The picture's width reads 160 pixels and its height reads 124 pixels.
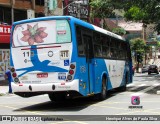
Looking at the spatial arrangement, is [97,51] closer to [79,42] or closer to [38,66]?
[79,42]

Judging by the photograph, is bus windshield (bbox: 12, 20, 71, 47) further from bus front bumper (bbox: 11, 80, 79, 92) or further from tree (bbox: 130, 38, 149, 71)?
tree (bbox: 130, 38, 149, 71)

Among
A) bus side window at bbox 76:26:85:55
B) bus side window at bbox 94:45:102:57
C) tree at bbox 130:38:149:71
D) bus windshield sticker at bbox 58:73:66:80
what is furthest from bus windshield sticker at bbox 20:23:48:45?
tree at bbox 130:38:149:71

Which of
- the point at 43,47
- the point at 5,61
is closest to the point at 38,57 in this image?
the point at 43,47

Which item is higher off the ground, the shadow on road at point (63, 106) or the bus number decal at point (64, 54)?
the bus number decal at point (64, 54)

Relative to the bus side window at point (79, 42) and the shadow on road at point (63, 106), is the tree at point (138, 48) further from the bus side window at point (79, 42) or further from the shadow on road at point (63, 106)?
the bus side window at point (79, 42)

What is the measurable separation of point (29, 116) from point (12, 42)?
3.32 meters

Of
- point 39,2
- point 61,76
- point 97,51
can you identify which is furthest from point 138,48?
point 61,76

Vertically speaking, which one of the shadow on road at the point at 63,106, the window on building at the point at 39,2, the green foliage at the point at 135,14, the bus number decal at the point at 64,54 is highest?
the window on building at the point at 39,2

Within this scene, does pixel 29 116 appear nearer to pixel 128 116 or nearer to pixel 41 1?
pixel 128 116

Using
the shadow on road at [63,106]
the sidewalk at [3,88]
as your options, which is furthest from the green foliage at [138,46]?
the shadow on road at [63,106]

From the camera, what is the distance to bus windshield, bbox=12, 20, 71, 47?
13.7m

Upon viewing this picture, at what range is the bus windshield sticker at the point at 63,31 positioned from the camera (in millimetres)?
13648

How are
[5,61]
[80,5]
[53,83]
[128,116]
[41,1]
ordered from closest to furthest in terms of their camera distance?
1. [128,116]
2. [53,83]
3. [5,61]
4. [41,1]
5. [80,5]

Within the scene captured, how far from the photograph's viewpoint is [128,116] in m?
11.9
